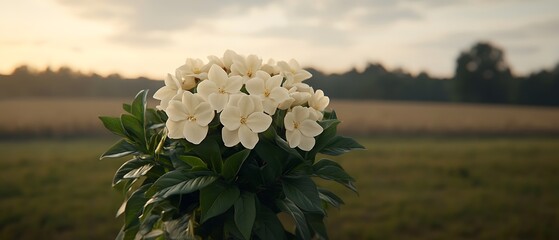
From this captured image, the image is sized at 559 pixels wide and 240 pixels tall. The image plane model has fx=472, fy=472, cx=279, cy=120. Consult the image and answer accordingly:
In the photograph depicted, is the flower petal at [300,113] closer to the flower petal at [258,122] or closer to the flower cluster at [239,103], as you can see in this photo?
the flower cluster at [239,103]

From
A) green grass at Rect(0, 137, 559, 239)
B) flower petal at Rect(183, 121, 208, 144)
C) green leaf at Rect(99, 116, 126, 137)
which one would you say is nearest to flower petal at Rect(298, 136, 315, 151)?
flower petal at Rect(183, 121, 208, 144)

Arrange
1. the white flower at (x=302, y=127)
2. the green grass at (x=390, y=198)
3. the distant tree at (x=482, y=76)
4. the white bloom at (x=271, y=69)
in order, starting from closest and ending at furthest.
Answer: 1. the white flower at (x=302, y=127)
2. the white bloom at (x=271, y=69)
3. the green grass at (x=390, y=198)
4. the distant tree at (x=482, y=76)

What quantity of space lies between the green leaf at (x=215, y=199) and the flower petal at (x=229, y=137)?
0.48 feet

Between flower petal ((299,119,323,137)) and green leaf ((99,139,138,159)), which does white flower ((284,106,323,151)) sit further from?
green leaf ((99,139,138,159))

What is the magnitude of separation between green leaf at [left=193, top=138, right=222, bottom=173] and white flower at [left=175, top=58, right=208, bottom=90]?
26cm

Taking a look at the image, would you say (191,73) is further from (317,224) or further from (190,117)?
(317,224)

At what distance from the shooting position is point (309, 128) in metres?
1.57

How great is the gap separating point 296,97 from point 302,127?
0.12 meters

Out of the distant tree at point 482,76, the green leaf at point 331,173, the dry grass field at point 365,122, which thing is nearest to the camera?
the green leaf at point 331,173

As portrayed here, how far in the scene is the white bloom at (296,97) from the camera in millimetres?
1568

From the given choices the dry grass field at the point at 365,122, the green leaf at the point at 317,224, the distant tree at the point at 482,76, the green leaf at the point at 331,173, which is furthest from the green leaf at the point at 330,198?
the distant tree at the point at 482,76

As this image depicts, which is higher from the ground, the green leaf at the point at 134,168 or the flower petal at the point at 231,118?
the flower petal at the point at 231,118

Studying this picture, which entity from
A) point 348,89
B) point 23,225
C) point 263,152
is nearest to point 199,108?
point 263,152

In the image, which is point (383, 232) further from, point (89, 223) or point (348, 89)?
point (348, 89)
